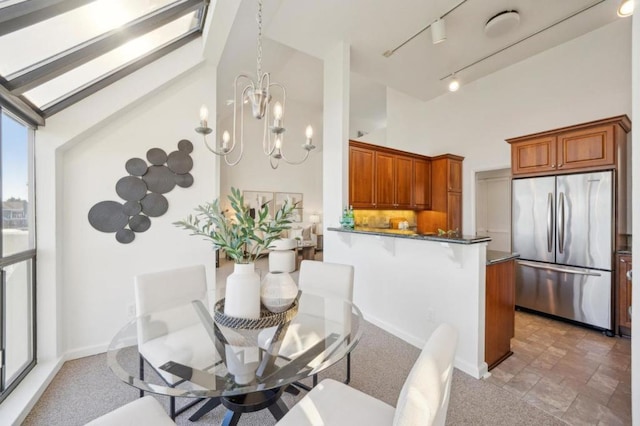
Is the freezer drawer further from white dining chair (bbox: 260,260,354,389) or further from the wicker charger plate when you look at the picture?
the wicker charger plate

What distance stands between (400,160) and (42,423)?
4.96 meters

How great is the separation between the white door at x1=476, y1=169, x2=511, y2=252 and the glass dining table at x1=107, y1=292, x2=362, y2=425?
440cm

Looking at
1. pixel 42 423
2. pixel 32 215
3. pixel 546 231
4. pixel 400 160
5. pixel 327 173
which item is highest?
pixel 400 160

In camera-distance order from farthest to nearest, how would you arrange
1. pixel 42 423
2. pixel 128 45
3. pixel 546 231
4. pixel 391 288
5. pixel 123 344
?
pixel 546 231 → pixel 391 288 → pixel 128 45 → pixel 42 423 → pixel 123 344

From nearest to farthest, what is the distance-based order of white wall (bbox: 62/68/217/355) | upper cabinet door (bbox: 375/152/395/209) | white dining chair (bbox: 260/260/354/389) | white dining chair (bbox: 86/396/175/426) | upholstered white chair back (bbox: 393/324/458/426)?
upholstered white chair back (bbox: 393/324/458/426), white dining chair (bbox: 86/396/175/426), white dining chair (bbox: 260/260/354/389), white wall (bbox: 62/68/217/355), upper cabinet door (bbox: 375/152/395/209)

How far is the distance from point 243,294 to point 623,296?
392 centimetres

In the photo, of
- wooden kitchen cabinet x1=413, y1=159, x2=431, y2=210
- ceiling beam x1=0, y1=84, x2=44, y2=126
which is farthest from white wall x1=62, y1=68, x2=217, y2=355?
wooden kitchen cabinet x1=413, y1=159, x2=431, y2=210

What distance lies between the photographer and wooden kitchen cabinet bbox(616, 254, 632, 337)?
9.07 ft

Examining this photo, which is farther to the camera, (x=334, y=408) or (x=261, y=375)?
(x=261, y=375)

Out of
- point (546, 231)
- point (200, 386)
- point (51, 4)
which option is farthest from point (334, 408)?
point (546, 231)

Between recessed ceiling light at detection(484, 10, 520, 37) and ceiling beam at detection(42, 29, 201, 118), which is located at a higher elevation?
recessed ceiling light at detection(484, 10, 520, 37)

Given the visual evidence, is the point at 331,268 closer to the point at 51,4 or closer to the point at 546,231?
the point at 51,4

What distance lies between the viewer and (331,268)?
2.33 m

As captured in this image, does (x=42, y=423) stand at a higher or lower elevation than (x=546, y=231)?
lower
